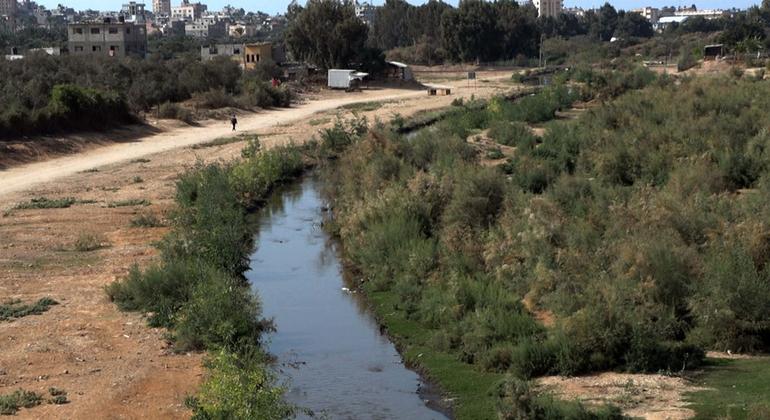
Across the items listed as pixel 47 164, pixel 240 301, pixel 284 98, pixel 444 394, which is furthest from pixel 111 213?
pixel 284 98

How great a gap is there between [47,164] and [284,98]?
29.3 meters

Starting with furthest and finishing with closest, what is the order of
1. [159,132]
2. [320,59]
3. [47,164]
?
[320,59]
[159,132]
[47,164]

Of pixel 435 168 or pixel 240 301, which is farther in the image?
pixel 435 168

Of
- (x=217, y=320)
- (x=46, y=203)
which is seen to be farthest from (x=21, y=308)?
(x=46, y=203)

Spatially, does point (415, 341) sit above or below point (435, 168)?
below

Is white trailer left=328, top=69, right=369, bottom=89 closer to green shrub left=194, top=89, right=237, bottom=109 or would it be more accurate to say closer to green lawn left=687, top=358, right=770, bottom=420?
green shrub left=194, top=89, right=237, bottom=109

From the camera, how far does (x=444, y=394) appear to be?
17984mm

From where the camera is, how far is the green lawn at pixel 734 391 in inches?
589

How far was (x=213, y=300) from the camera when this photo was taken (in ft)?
66.5

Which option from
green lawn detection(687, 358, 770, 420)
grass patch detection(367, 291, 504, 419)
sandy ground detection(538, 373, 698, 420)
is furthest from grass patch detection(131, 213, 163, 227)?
green lawn detection(687, 358, 770, 420)

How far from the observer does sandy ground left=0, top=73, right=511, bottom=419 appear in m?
17.8

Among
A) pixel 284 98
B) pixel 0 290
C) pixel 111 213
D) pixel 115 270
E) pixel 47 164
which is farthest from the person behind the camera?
pixel 284 98

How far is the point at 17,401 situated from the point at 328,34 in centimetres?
7766

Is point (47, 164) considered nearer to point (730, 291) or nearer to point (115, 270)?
point (115, 270)
